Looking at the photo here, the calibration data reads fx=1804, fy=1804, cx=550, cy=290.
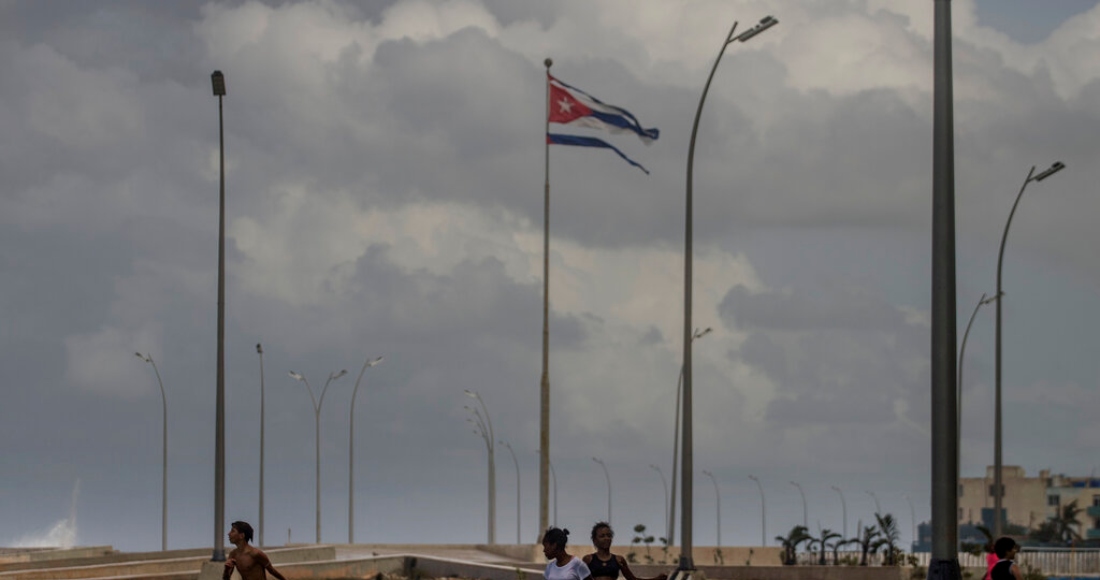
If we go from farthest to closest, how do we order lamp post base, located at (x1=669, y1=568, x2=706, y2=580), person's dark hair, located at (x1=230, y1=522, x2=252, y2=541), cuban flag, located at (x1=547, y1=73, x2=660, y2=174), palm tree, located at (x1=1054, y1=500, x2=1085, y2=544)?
1. palm tree, located at (x1=1054, y1=500, x2=1085, y2=544)
2. cuban flag, located at (x1=547, y1=73, x2=660, y2=174)
3. lamp post base, located at (x1=669, y1=568, x2=706, y2=580)
4. person's dark hair, located at (x1=230, y1=522, x2=252, y2=541)

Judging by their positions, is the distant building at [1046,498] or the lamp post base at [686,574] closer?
the lamp post base at [686,574]

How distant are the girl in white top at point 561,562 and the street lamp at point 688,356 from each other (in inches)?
621

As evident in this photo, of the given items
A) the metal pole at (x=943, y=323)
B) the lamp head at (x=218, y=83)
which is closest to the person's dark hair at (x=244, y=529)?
the metal pole at (x=943, y=323)

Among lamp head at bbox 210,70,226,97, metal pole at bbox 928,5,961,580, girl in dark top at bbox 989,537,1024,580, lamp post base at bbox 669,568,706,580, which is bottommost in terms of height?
lamp post base at bbox 669,568,706,580

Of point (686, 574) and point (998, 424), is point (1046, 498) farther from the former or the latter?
point (686, 574)

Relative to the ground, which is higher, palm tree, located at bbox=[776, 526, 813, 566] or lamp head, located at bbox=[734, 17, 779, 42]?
lamp head, located at bbox=[734, 17, 779, 42]

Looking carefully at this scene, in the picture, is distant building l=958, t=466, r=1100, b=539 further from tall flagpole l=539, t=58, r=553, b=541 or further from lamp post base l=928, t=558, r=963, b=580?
lamp post base l=928, t=558, r=963, b=580

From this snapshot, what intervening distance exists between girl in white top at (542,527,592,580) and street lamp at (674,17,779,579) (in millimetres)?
15770

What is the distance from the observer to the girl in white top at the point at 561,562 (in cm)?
1387

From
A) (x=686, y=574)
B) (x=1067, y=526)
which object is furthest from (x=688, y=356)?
(x=1067, y=526)

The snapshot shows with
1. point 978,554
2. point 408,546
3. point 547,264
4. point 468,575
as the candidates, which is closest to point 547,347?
point 547,264

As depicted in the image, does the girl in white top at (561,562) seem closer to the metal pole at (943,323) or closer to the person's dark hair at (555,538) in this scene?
the person's dark hair at (555,538)

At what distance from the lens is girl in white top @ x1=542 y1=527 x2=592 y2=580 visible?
1387cm

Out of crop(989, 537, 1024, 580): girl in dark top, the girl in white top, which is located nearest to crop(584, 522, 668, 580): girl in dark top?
the girl in white top
